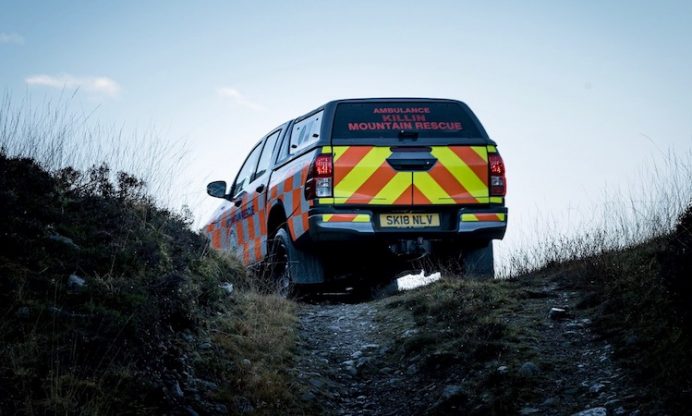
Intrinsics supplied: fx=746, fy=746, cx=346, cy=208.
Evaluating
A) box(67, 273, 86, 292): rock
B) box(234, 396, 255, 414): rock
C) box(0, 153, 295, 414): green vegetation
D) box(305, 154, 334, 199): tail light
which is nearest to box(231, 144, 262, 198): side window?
box(305, 154, 334, 199): tail light

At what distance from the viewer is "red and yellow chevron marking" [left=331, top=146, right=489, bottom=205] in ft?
23.0

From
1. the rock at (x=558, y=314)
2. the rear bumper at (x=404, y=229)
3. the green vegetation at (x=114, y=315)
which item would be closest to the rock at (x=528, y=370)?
the rock at (x=558, y=314)

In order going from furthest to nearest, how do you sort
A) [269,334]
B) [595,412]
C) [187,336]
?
[269,334], [187,336], [595,412]

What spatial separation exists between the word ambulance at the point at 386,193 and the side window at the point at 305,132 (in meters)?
0.02

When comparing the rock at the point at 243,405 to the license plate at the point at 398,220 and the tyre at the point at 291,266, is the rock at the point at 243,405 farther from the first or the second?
the tyre at the point at 291,266

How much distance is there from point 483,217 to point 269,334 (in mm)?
2548

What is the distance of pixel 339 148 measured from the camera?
705 cm

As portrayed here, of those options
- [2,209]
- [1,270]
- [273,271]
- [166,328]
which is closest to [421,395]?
[166,328]

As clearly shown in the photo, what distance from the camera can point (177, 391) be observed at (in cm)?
423

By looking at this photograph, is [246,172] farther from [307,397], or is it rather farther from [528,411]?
[528,411]

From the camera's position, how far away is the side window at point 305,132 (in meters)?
7.50

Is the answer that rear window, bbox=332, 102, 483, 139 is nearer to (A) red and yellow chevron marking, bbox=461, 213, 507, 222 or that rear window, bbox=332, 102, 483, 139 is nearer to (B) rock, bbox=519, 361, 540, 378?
(A) red and yellow chevron marking, bbox=461, 213, 507, 222

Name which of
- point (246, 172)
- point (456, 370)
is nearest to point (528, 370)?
point (456, 370)

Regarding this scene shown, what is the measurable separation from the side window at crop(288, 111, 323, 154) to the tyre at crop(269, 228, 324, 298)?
0.93 metres
